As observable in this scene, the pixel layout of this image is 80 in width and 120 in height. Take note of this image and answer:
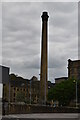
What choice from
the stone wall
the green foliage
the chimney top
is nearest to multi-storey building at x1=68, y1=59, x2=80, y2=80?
the green foliage

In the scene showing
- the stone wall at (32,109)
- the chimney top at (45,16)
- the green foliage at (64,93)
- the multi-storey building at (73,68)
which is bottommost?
the stone wall at (32,109)

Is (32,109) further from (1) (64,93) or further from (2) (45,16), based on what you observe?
(2) (45,16)

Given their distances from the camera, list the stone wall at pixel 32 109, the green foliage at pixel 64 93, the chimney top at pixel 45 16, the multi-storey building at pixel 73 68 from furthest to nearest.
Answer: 1. the multi-storey building at pixel 73 68
2. the chimney top at pixel 45 16
3. the green foliage at pixel 64 93
4. the stone wall at pixel 32 109

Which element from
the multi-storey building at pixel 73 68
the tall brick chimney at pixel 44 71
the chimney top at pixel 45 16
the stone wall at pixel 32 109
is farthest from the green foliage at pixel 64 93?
the multi-storey building at pixel 73 68

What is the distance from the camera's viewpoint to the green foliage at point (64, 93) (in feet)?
230

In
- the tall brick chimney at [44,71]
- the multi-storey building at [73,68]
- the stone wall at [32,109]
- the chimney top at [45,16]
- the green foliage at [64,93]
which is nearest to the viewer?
the stone wall at [32,109]

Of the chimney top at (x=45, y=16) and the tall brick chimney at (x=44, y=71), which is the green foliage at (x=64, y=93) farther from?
the chimney top at (x=45, y=16)

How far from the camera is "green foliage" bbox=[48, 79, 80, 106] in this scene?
230 ft

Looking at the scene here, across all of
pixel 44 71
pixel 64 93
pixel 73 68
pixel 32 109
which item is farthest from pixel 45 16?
pixel 32 109

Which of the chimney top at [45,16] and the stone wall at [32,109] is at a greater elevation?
the chimney top at [45,16]

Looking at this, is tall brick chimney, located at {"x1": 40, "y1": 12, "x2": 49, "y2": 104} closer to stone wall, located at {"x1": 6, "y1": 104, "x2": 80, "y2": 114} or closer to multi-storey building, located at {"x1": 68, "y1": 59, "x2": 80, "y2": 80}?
stone wall, located at {"x1": 6, "y1": 104, "x2": 80, "y2": 114}

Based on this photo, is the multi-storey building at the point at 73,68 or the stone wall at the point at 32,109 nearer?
the stone wall at the point at 32,109

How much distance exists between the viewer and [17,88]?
334 feet

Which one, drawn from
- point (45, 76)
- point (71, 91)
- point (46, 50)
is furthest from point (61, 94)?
point (46, 50)
